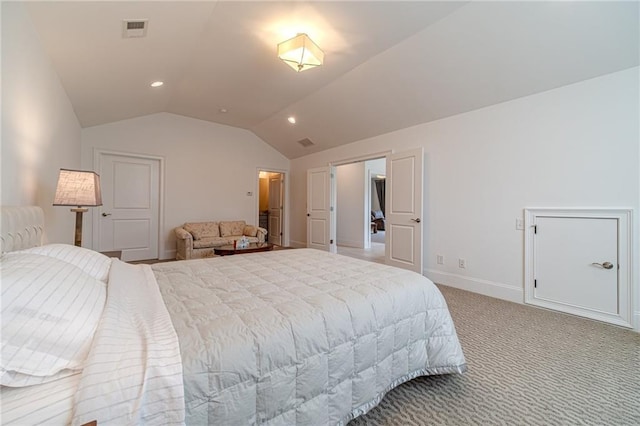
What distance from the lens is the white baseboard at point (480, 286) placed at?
311 cm

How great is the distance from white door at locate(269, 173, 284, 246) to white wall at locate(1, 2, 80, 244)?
4.61 meters

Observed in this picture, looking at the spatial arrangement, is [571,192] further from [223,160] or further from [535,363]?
[223,160]

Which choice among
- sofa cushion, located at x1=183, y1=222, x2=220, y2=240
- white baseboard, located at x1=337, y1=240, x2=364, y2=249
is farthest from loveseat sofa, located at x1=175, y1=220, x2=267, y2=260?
white baseboard, located at x1=337, y1=240, x2=364, y2=249

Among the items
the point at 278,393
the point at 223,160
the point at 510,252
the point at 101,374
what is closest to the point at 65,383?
the point at 101,374

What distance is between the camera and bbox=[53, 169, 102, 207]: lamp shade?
2.16 meters

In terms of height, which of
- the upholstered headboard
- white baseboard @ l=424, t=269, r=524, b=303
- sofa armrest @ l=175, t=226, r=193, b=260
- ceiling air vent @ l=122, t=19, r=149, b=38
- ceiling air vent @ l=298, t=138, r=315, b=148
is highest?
ceiling air vent @ l=298, t=138, r=315, b=148

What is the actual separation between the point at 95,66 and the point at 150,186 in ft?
9.42

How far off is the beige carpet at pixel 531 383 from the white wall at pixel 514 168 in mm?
831

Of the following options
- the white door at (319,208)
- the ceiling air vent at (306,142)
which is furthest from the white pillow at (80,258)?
the ceiling air vent at (306,142)

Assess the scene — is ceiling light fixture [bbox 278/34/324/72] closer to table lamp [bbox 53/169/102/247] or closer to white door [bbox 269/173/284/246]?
table lamp [bbox 53/169/102/247]

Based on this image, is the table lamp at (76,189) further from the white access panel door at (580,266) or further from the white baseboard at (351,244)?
the white baseboard at (351,244)

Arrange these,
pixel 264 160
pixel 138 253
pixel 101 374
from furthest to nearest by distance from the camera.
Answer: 1. pixel 264 160
2. pixel 138 253
3. pixel 101 374

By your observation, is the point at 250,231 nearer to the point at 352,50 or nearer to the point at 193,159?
the point at 193,159

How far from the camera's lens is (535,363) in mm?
1880
